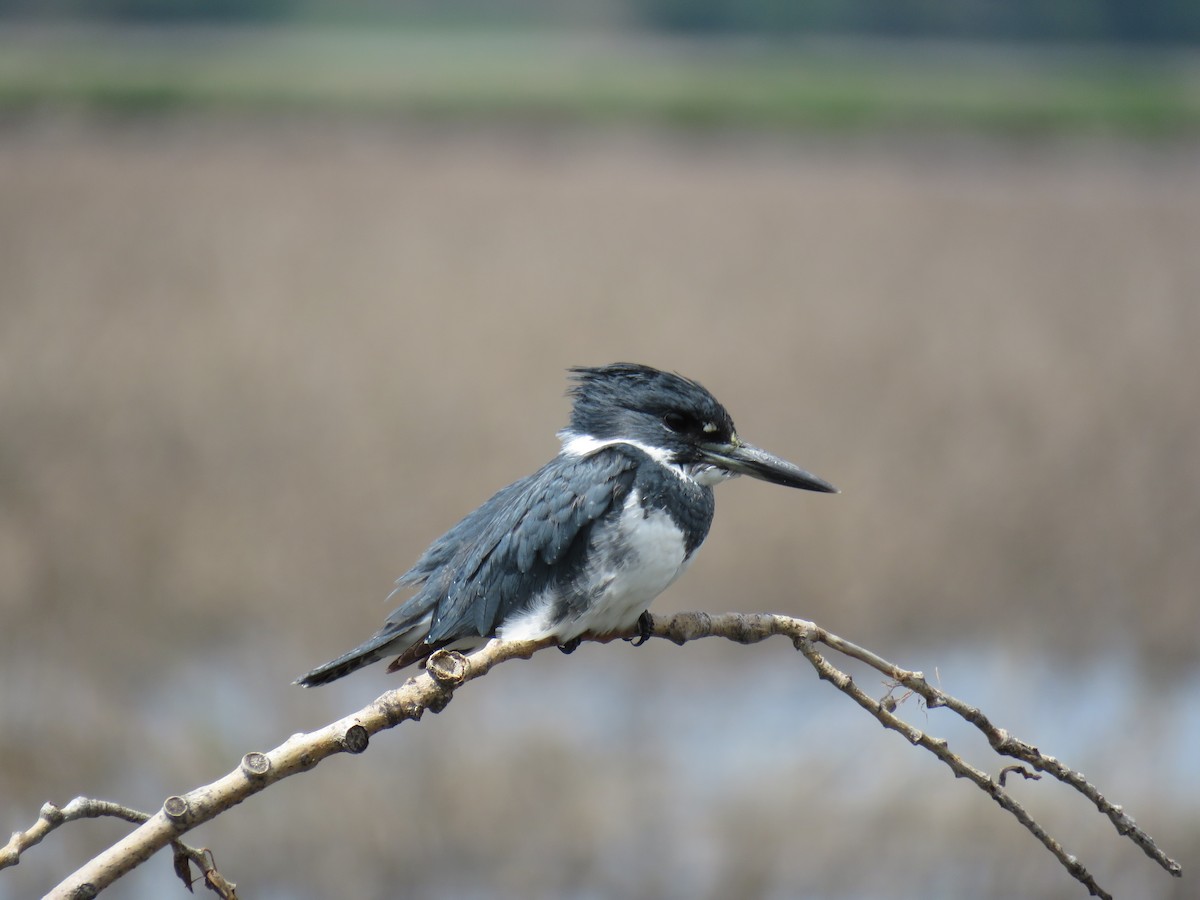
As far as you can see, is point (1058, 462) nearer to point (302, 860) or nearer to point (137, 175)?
point (302, 860)

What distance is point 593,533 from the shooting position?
186 cm

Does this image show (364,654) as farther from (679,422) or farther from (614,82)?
(614,82)

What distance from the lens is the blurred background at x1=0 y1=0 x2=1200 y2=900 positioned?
4.48 metres

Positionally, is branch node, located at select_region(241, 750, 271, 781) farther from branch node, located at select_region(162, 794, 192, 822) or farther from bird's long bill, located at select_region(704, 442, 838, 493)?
bird's long bill, located at select_region(704, 442, 838, 493)

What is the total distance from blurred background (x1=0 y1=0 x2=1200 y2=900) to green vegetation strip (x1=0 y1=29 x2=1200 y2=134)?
2145mm

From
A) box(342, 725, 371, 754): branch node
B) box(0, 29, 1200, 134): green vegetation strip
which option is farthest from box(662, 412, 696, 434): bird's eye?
box(0, 29, 1200, 134): green vegetation strip

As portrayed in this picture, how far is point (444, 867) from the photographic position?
4.50 meters

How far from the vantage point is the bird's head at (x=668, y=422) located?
1.98 metres

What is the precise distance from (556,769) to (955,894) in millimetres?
1501

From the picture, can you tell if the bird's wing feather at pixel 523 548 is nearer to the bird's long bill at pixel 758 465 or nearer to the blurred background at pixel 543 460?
the bird's long bill at pixel 758 465

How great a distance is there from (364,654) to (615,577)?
39 centimetres

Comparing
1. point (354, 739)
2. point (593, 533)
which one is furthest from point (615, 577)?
point (354, 739)

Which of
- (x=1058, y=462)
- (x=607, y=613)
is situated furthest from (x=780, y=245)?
(x=607, y=613)

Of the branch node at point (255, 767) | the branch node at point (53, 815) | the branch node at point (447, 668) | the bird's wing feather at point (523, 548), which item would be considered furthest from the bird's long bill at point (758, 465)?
the branch node at point (53, 815)
